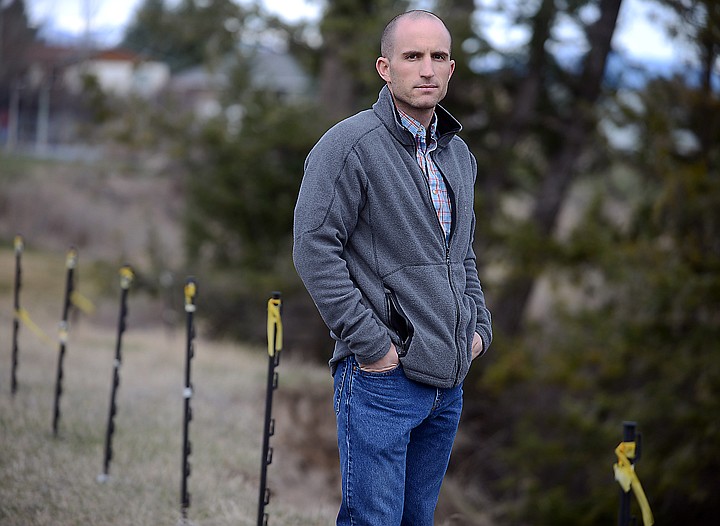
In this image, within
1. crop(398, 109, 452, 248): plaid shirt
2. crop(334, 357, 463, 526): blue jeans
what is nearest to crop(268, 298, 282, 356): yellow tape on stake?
crop(334, 357, 463, 526): blue jeans

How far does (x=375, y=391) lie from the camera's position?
9.04 ft

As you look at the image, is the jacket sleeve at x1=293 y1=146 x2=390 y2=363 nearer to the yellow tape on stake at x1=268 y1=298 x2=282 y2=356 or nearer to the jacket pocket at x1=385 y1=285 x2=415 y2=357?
the jacket pocket at x1=385 y1=285 x2=415 y2=357

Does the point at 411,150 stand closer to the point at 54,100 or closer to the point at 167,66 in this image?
the point at 54,100

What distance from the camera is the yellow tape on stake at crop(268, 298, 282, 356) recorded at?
11.8 feet

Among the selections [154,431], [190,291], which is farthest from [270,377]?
[154,431]

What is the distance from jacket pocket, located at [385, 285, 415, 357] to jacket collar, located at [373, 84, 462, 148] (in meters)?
0.50

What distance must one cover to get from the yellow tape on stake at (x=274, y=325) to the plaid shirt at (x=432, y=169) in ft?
3.26

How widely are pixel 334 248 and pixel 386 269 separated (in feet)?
0.64

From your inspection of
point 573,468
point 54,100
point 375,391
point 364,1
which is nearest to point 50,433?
point 375,391

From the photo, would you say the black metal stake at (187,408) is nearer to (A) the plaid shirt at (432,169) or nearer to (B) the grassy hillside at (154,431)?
(B) the grassy hillside at (154,431)

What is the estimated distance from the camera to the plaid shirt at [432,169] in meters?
2.84

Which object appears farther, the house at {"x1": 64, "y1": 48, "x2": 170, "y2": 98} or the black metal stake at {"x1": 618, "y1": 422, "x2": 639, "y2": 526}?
the house at {"x1": 64, "y1": 48, "x2": 170, "y2": 98}

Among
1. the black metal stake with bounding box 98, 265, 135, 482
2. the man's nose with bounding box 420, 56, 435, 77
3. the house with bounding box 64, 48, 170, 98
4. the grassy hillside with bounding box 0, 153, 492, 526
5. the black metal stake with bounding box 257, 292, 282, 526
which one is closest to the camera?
the man's nose with bounding box 420, 56, 435, 77

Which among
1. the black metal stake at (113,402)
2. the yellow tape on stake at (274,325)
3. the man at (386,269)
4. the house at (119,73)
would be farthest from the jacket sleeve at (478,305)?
the house at (119,73)
